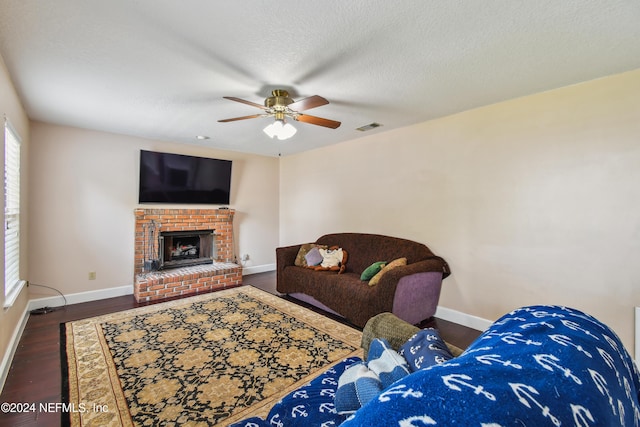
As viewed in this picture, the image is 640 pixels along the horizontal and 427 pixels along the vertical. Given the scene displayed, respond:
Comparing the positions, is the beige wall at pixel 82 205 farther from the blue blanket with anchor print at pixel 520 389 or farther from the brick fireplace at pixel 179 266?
the blue blanket with anchor print at pixel 520 389

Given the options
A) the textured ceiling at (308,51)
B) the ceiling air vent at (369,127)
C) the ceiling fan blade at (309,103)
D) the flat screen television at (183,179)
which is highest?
the ceiling air vent at (369,127)

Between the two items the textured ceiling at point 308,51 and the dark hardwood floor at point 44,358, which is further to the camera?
the dark hardwood floor at point 44,358

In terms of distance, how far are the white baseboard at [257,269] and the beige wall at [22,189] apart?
9.68 ft

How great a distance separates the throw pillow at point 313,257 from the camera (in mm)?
4110

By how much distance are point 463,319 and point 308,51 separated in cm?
317

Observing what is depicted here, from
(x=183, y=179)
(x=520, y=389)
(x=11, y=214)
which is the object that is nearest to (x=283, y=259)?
(x=183, y=179)

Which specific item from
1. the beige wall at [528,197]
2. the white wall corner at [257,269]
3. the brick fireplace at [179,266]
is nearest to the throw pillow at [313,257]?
the beige wall at [528,197]

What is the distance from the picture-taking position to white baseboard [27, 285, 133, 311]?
3.57 meters

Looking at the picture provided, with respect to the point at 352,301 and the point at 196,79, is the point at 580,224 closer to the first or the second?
the point at 352,301

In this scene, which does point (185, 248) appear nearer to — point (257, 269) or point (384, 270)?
point (257, 269)

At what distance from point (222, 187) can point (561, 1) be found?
4772 millimetres

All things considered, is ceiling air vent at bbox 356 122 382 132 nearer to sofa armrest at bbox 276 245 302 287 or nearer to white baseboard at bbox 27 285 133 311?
sofa armrest at bbox 276 245 302 287

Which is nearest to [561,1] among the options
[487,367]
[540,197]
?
[540,197]

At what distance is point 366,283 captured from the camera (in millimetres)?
3242
